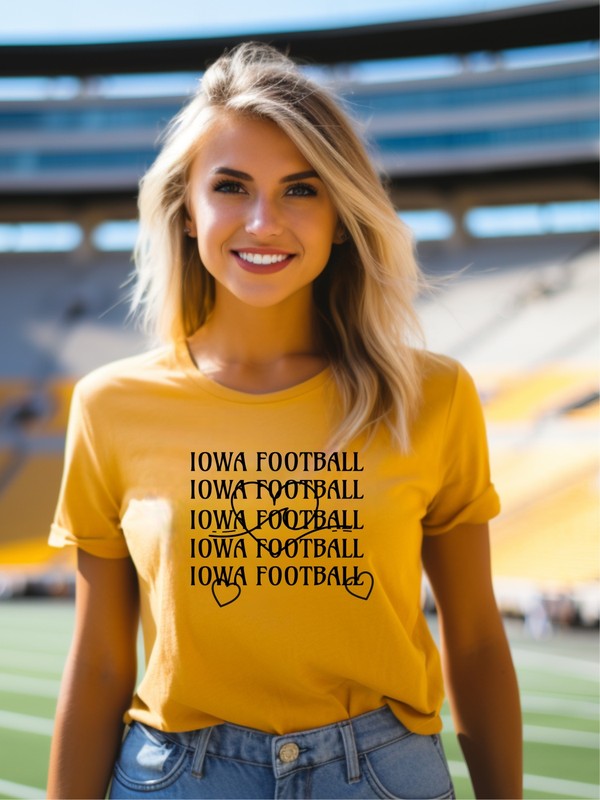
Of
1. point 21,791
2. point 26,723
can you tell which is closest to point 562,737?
point 21,791

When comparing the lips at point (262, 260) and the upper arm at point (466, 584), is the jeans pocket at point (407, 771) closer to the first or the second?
the upper arm at point (466, 584)

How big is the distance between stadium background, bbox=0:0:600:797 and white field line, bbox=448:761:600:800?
495 cm

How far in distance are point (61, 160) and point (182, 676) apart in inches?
804

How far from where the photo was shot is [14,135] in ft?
66.4

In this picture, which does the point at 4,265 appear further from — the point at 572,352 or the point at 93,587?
the point at 93,587

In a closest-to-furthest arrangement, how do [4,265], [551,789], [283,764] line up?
[283,764] < [551,789] < [4,265]

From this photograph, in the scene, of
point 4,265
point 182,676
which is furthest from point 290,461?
point 4,265

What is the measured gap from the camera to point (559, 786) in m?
5.03

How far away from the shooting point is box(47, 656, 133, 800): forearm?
137cm

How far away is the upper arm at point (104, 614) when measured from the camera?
4.64 feet

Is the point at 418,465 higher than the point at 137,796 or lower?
higher

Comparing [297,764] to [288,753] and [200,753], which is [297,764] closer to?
[288,753]

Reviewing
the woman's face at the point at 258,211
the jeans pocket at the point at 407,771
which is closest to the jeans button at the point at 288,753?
the jeans pocket at the point at 407,771

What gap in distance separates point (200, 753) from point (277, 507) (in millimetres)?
363
